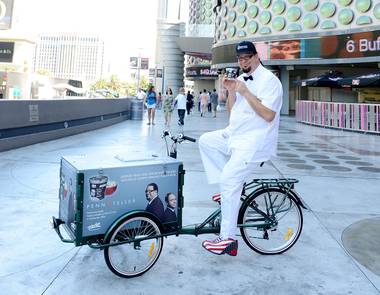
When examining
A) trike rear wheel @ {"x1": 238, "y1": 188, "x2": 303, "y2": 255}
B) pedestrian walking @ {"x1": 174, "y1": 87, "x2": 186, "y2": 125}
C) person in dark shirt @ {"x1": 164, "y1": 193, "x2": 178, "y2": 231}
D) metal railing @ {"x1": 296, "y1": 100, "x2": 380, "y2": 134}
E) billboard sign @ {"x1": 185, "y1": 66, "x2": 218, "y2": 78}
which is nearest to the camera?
person in dark shirt @ {"x1": 164, "y1": 193, "x2": 178, "y2": 231}

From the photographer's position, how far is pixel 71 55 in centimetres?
16688

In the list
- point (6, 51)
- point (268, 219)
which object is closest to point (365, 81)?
point (268, 219)

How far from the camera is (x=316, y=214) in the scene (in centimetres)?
495

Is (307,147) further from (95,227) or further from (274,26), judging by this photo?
(274,26)

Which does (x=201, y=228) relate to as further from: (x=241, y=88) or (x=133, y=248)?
(x=241, y=88)

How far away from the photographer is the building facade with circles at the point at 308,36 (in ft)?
86.2

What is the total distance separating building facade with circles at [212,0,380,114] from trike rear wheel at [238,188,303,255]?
24565 mm

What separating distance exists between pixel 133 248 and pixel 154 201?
482 mm

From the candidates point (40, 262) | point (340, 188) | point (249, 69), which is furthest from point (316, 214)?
point (40, 262)

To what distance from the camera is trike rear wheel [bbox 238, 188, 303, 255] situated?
3596 millimetres

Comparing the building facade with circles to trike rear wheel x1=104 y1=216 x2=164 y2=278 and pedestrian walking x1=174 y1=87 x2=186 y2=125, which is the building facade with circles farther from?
trike rear wheel x1=104 y1=216 x2=164 y2=278

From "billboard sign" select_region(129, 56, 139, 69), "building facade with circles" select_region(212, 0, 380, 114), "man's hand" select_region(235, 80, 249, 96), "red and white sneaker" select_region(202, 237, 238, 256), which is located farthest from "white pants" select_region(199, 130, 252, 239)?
"building facade with circles" select_region(212, 0, 380, 114)

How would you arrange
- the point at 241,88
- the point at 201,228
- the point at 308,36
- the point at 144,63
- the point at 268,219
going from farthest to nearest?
the point at 308,36, the point at 144,63, the point at 268,219, the point at 201,228, the point at 241,88

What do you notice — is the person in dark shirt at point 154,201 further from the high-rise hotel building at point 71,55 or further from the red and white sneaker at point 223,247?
the high-rise hotel building at point 71,55
